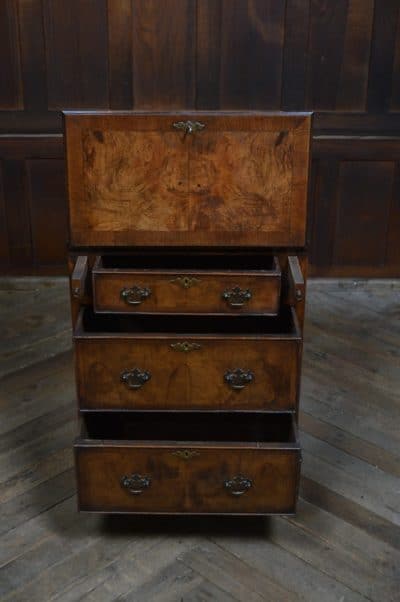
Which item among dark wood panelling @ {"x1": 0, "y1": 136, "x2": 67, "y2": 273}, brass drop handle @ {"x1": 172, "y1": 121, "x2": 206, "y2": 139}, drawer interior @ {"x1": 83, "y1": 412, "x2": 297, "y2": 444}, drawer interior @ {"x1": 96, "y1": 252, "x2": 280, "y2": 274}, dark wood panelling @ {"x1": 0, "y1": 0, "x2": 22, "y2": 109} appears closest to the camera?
brass drop handle @ {"x1": 172, "y1": 121, "x2": 206, "y2": 139}

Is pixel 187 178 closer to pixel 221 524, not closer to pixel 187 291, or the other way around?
pixel 187 291

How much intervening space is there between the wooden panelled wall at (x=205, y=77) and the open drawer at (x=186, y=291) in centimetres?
188

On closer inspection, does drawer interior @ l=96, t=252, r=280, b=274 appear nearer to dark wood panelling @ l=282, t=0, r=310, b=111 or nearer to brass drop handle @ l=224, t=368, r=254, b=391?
brass drop handle @ l=224, t=368, r=254, b=391

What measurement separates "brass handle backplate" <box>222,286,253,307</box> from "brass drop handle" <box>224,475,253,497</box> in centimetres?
46

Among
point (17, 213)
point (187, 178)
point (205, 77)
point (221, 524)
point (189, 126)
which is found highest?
point (205, 77)

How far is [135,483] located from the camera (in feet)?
6.84

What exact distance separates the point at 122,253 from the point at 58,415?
931 millimetres

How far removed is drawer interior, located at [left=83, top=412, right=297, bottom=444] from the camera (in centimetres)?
235

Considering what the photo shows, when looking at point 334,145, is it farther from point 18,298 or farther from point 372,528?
point 372,528

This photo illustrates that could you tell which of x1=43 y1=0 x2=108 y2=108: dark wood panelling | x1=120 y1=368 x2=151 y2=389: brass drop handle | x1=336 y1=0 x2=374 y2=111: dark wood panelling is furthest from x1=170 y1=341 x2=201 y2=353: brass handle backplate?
x1=336 y1=0 x2=374 y2=111: dark wood panelling

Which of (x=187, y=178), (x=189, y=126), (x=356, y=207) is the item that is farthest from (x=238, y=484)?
(x=356, y=207)

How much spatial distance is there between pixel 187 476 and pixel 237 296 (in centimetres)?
50

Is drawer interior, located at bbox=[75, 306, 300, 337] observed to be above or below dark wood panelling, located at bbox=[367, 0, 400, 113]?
below

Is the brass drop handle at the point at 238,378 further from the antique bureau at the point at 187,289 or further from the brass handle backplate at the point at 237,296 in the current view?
the brass handle backplate at the point at 237,296
